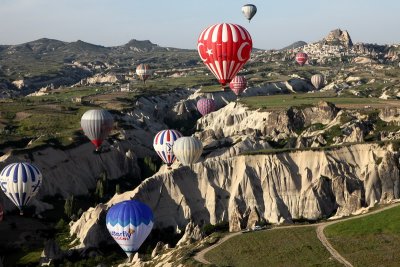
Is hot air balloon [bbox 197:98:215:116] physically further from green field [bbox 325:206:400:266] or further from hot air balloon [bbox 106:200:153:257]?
green field [bbox 325:206:400:266]

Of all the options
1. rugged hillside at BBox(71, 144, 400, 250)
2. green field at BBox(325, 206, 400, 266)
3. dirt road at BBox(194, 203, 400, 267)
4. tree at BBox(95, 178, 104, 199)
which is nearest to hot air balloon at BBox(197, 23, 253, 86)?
rugged hillside at BBox(71, 144, 400, 250)

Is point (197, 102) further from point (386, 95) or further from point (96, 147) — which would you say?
point (96, 147)

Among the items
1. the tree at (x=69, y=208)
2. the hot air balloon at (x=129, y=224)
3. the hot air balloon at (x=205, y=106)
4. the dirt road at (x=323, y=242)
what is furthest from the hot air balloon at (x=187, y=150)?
the hot air balloon at (x=205, y=106)

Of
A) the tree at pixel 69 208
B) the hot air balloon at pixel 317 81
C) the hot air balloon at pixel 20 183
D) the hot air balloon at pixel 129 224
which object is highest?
the hot air balloon at pixel 317 81

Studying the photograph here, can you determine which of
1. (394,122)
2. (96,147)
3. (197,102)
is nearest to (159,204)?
(96,147)

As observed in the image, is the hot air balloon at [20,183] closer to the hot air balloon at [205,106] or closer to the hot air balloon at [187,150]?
the hot air balloon at [187,150]
